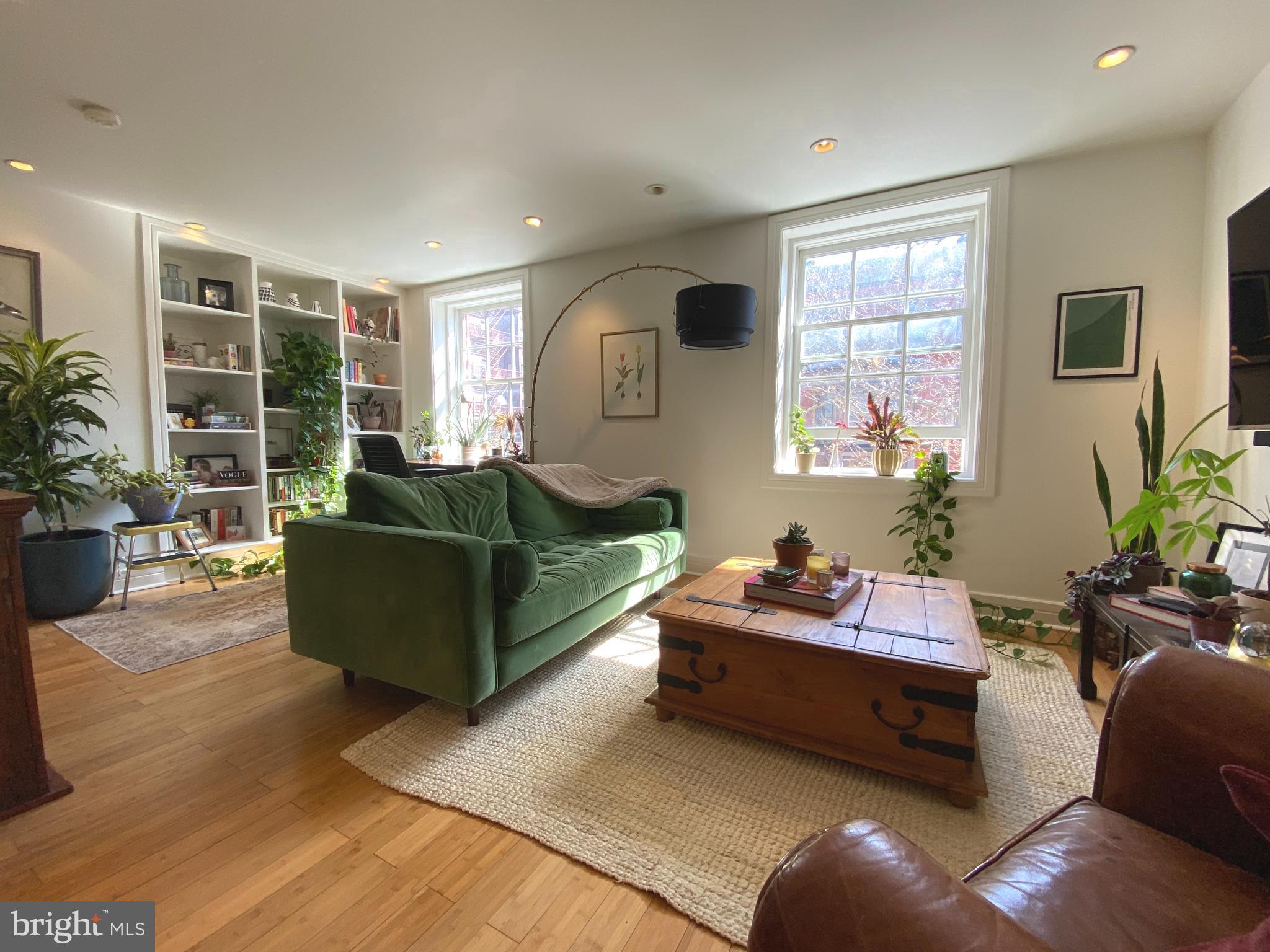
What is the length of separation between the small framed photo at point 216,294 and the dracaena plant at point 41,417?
97 cm

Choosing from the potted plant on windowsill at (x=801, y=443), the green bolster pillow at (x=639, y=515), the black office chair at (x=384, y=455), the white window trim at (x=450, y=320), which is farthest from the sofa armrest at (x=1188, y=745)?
the white window trim at (x=450, y=320)

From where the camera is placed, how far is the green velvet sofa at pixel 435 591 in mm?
1689

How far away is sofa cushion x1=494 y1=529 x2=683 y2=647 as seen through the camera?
5.91 ft

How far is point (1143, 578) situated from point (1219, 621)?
2.72 feet

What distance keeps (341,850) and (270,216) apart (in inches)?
147

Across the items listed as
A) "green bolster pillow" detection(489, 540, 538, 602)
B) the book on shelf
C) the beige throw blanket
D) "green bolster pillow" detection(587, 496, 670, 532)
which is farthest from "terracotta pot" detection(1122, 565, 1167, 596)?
"green bolster pillow" detection(489, 540, 538, 602)

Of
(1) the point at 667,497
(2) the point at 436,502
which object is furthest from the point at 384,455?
(1) the point at 667,497

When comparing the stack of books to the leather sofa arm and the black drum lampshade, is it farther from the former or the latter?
the black drum lampshade

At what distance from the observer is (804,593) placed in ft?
5.98

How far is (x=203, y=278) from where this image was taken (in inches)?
153

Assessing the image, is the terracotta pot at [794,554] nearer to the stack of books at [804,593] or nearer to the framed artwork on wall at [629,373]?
the stack of books at [804,593]

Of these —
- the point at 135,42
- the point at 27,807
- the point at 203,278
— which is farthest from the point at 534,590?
the point at 203,278

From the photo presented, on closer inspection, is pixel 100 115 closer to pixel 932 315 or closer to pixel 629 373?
pixel 629 373

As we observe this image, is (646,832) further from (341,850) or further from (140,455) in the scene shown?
(140,455)
